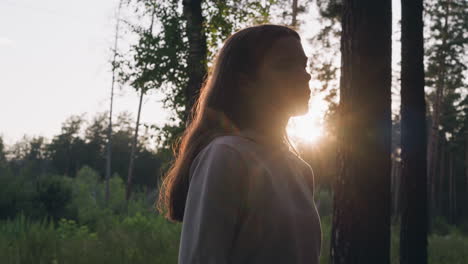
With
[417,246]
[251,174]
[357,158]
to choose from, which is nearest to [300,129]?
[251,174]

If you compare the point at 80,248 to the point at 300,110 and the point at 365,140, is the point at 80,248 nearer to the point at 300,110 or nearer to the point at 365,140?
the point at 365,140

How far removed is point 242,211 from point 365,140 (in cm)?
338

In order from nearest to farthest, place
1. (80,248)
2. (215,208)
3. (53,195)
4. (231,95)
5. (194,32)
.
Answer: (215,208) < (231,95) < (80,248) < (194,32) < (53,195)

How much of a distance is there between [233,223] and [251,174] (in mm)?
153

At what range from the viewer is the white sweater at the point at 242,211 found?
4.39ft

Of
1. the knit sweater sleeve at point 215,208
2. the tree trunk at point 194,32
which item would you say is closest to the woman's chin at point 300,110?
the knit sweater sleeve at point 215,208

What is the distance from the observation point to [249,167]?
55.4 inches

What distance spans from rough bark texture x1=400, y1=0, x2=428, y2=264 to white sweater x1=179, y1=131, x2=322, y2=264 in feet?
24.2

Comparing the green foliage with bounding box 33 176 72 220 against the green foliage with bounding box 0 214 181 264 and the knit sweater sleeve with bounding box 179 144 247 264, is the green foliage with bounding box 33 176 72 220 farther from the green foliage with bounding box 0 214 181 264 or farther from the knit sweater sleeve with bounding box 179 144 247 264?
the knit sweater sleeve with bounding box 179 144 247 264

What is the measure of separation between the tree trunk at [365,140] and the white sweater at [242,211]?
3.09 meters

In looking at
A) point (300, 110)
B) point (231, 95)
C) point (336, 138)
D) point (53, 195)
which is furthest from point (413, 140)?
point (53, 195)

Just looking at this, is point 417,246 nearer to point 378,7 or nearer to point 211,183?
point 378,7

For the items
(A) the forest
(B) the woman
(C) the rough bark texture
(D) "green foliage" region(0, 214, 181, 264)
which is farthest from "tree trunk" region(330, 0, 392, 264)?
(C) the rough bark texture

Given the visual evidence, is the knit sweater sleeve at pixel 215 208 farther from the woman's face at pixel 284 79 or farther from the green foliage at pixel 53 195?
the green foliage at pixel 53 195
